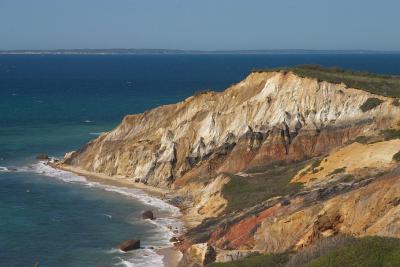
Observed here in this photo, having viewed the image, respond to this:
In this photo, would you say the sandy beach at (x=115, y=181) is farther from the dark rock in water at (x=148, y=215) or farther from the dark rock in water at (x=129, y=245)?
the dark rock in water at (x=129, y=245)

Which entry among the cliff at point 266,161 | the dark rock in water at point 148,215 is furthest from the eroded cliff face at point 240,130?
the dark rock in water at point 148,215

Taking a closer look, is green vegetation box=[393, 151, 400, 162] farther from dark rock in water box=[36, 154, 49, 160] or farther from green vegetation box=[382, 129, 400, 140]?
dark rock in water box=[36, 154, 49, 160]

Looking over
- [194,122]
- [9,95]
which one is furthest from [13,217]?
[9,95]

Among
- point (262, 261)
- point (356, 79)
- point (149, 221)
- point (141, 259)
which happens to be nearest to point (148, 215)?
point (149, 221)

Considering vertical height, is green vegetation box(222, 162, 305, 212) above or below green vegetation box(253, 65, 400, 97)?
below

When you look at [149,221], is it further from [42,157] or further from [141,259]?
[42,157]

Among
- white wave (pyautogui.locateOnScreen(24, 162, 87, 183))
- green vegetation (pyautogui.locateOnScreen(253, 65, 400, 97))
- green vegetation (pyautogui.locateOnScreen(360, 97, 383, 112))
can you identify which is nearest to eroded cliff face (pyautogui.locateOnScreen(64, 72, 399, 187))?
green vegetation (pyautogui.locateOnScreen(360, 97, 383, 112))
